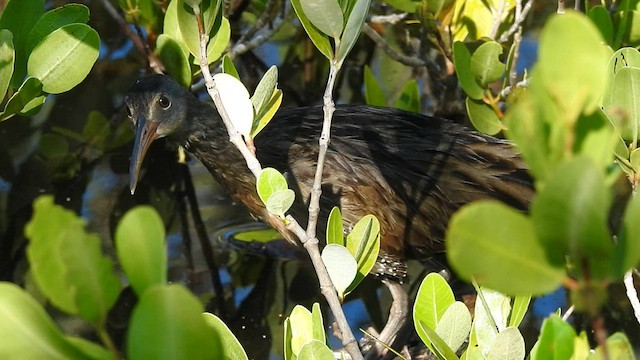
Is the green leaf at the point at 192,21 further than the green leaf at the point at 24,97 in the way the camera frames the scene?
No

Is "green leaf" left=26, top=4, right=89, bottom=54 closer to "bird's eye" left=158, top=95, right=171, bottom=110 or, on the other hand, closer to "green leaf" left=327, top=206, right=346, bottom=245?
"bird's eye" left=158, top=95, right=171, bottom=110

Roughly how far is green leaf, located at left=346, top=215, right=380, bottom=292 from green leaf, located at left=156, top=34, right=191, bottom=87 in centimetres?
161

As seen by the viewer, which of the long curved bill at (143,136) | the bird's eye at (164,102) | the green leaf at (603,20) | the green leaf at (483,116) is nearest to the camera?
the green leaf at (603,20)

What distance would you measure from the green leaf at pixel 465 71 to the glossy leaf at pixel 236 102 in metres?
1.51

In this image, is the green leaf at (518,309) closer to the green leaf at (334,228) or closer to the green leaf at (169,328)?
the green leaf at (334,228)

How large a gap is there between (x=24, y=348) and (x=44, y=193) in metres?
3.27

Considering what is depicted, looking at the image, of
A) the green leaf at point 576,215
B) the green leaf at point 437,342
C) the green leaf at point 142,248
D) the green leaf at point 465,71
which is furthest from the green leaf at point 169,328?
the green leaf at point 465,71

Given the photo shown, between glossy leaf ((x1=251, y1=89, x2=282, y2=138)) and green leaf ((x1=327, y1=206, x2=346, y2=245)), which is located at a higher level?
glossy leaf ((x1=251, y1=89, x2=282, y2=138))

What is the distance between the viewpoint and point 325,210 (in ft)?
13.0

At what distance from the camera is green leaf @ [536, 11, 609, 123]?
4.38 feet

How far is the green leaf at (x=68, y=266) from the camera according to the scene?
1.42 m

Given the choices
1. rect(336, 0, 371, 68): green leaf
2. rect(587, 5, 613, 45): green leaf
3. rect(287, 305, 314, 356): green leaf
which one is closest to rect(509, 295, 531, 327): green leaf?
rect(287, 305, 314, 356): green leaf

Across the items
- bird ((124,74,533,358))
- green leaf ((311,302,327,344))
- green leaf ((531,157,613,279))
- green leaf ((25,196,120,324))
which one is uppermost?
green leaf ((531,157,613,279))

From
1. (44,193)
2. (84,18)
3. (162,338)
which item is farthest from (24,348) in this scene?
(44,193)
